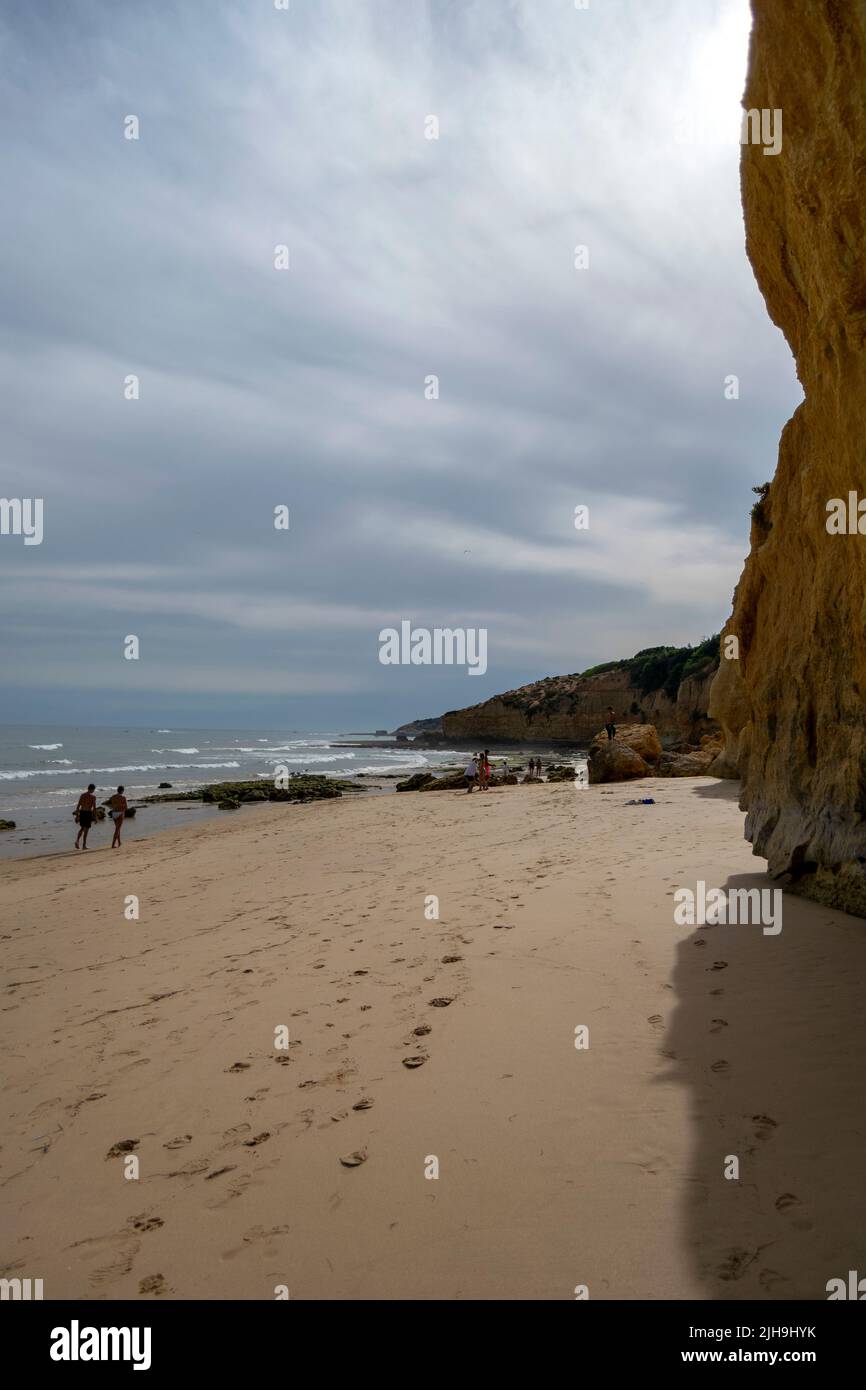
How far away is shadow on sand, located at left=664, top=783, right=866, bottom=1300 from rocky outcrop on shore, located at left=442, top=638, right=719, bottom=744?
151ft

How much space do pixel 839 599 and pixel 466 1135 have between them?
19.2ft

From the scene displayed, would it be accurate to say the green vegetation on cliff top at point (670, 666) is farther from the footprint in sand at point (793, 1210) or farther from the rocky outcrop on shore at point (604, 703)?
the footprint in sand at point (793, 1210)

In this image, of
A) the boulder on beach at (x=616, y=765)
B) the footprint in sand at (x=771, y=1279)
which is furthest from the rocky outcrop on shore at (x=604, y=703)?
the footprint in sand at (x=771, y=1279)

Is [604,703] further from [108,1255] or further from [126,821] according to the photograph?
[108,1255]

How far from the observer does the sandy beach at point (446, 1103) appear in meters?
2.70


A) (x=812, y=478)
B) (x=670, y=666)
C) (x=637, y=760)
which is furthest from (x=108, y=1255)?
(x=670, y=666)

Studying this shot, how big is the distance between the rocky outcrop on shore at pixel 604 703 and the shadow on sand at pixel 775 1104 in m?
45.9

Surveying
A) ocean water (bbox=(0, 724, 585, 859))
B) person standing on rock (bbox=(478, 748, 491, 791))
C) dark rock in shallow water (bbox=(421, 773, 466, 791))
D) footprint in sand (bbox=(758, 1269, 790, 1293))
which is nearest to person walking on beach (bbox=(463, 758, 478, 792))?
person standing on rock (bbox=(478, 748, 491, 791))

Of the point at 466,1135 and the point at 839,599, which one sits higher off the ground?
the point at 839,599

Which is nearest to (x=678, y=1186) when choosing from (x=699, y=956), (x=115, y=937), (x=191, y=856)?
(x=699, y=956)

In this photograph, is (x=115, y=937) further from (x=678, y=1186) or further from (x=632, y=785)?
(x=632, y=785)

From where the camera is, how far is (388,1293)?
258 cm

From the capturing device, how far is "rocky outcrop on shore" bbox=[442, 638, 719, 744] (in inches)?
→ 2099
